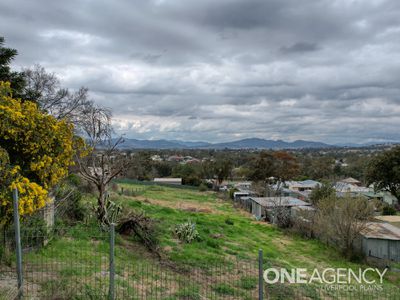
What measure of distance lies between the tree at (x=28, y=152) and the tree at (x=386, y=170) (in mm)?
35363

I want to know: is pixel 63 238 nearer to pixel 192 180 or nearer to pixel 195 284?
pixel 195 284

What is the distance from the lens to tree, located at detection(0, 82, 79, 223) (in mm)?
7145

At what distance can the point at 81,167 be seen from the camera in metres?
13.0

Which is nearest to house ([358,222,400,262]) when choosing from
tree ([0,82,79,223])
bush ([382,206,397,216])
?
tree ([0,82,79,223])

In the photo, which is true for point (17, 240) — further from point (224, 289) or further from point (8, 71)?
point (8, 71)

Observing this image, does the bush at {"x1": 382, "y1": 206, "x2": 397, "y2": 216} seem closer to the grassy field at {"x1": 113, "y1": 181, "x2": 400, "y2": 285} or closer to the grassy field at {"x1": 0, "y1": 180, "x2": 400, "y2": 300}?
the grassy field at {"x1": 113, "y1": 181, "x2": 400, "y2": 285}

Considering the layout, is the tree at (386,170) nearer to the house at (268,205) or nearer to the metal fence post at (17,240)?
the house at (268,205)

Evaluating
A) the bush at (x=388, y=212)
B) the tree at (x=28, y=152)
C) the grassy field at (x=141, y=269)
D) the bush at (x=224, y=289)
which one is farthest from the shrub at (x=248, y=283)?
the bush at (x=388, y=212)

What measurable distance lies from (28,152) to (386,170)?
3736cm

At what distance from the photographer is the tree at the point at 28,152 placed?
7.14m

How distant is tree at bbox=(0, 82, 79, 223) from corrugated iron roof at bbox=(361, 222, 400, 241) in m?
15.9

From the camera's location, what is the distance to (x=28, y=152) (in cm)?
817

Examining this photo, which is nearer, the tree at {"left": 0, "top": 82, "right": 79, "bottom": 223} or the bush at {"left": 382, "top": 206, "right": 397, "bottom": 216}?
the tree at {"left": 0, "top": 82, "right": 79, "bottom": 223}

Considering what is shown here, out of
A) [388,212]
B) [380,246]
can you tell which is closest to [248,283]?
[380,246]
